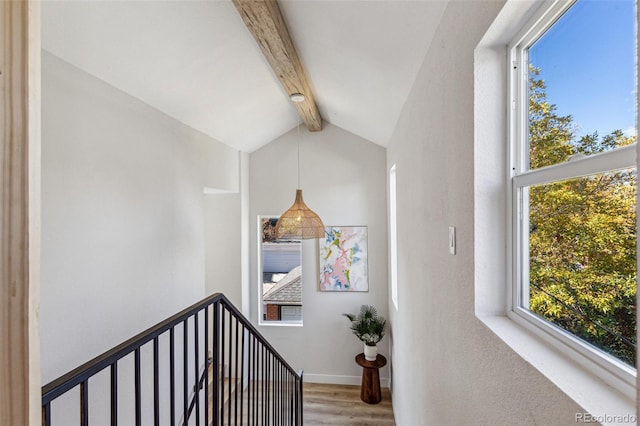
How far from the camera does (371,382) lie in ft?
12.8

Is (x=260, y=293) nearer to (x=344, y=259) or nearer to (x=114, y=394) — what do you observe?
(x=344, y=259)

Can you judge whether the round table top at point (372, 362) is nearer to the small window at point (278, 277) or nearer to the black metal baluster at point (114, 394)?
the small window at point (278, 277)

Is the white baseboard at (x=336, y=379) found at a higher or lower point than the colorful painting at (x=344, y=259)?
lower

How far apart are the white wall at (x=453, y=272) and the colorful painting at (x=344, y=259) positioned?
7.17 ft

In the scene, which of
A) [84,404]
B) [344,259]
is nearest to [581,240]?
[84,404]

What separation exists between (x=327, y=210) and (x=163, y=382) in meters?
2.74

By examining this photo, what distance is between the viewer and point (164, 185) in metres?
2.45

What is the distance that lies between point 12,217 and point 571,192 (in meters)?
1.03

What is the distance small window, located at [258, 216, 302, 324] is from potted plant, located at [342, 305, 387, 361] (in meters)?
0.87

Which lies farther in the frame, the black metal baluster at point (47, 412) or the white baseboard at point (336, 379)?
the white baseboard at point (336, 379)

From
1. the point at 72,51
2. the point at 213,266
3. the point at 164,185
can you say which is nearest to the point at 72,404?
the point at 164,185

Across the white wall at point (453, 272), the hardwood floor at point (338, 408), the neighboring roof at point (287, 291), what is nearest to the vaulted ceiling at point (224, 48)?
the white wall at point (453, 272)

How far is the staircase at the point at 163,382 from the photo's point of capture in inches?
32.8

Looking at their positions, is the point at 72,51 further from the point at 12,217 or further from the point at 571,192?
the point at 571,192
